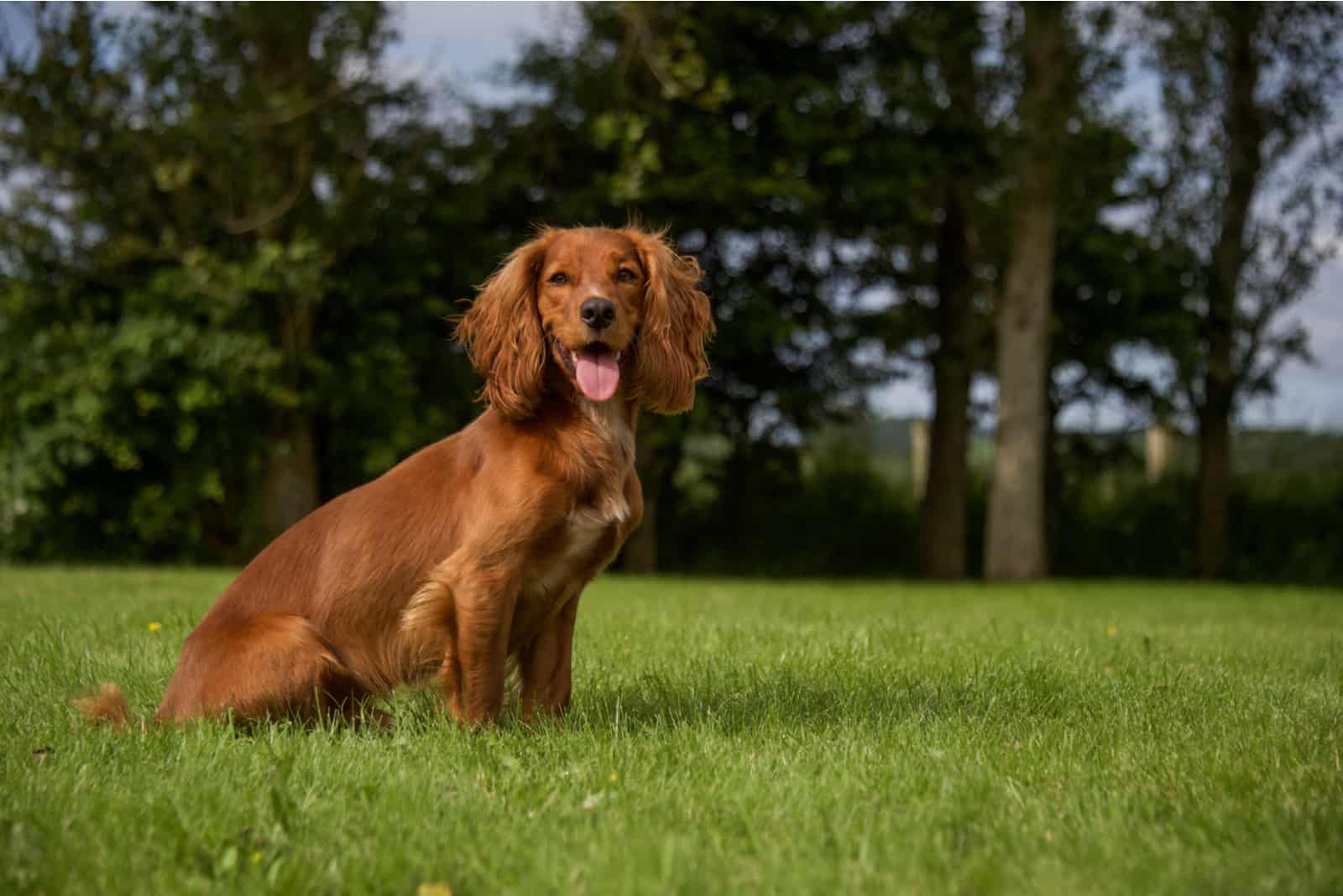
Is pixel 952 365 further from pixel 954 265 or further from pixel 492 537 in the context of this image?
pixel 492 537

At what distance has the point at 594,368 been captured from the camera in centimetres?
381

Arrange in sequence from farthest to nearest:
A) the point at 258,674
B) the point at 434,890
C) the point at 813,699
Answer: the point at 813,699 < the point at 258,674 < the point at 434,890

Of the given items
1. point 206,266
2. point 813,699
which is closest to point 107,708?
point 813,699

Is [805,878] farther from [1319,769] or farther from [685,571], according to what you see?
[685,571]

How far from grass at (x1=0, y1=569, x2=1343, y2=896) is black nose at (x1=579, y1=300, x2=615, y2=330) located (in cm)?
121

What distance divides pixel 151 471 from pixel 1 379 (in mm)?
1816

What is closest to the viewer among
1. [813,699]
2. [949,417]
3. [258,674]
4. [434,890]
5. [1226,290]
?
[434,890]

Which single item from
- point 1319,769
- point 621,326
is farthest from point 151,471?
point 1319,769

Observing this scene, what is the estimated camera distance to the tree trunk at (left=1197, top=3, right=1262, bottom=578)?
603 inches

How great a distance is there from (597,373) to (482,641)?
34.1 inches

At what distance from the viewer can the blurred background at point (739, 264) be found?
12.8 m

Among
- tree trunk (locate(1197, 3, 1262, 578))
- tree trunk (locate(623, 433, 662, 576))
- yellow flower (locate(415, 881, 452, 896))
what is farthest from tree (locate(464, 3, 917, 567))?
yellow flower (locate(415, 881, 452, 896))

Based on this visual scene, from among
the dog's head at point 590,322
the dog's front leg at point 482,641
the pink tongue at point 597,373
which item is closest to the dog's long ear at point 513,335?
the dog's head at point 590,322

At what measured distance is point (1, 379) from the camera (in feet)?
42.4
